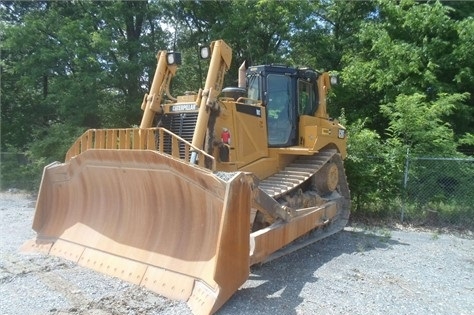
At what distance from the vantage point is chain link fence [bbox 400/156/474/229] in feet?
29.9

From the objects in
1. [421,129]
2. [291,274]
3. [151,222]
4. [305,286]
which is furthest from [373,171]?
[151,222]

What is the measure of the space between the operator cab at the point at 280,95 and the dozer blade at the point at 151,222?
2712mm

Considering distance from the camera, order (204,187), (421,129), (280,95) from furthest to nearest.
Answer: (421,129), (280,95), (204,187)

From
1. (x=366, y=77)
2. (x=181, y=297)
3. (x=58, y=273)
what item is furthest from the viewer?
(x=366, y=77)

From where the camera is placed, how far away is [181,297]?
13.7ft

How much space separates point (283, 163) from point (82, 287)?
3.83 metres

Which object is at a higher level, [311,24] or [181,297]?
[311,24]

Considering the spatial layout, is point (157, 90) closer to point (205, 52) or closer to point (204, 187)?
point (205, 52)

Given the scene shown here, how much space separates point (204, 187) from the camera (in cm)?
443

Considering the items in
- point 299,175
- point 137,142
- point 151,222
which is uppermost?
point 137,142

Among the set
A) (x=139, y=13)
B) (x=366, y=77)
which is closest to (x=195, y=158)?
(x=366, y=77)

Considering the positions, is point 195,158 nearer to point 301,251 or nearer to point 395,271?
point 301,251

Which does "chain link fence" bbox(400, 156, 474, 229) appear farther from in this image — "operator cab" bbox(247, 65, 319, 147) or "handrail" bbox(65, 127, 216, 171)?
"handrail" bbox(65, 127, 216, 171)

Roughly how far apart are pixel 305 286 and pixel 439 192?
5.74 meters
